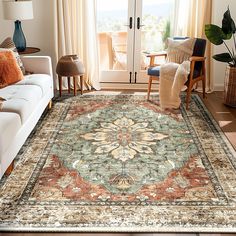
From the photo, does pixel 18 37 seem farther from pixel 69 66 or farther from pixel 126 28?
pixel 126 28

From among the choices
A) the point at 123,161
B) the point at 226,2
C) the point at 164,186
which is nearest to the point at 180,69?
the point at 226,2

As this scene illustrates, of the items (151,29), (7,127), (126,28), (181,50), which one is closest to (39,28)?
(126,28)

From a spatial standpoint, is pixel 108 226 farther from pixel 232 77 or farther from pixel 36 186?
pixel 232 77

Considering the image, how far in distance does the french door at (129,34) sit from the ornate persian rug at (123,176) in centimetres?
129

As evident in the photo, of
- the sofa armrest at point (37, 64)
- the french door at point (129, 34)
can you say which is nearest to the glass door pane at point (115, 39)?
the french door at point (129, 34)

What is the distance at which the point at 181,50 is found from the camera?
15.7 ft

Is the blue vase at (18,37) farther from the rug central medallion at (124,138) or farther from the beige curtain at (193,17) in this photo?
the beige curtain at (193,17)

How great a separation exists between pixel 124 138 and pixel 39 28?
2514 mm

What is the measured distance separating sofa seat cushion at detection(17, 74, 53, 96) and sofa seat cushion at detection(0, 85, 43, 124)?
0.41 feet

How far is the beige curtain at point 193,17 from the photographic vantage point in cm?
502

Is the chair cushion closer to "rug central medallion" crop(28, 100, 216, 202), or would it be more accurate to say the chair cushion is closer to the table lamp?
"rug central medallion" crop(28, 100, 216, 202)

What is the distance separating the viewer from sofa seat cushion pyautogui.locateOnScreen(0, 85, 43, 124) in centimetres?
328

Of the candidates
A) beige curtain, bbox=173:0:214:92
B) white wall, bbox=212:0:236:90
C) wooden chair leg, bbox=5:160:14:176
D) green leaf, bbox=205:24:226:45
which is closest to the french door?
beige curtain, bbox=173:0:214:92

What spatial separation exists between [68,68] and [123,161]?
201cm
